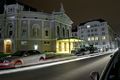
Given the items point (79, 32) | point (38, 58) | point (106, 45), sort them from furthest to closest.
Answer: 1. point (79, 32)
2. point (106, 45)
3. point (38, 58)

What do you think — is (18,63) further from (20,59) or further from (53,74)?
(53,74)

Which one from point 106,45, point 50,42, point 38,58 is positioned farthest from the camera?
point 106,45

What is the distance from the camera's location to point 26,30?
188 ft

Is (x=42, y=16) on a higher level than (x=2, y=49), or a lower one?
higher

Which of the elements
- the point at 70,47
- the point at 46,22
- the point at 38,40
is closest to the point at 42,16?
the point at 46,22

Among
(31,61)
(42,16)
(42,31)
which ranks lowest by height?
(31,61)

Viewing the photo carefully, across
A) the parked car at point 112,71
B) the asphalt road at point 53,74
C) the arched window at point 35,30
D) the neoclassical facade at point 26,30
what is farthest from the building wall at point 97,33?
the parked car at point 112,71

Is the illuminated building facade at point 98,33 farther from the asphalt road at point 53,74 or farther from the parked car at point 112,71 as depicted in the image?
the parked car at point 112,71

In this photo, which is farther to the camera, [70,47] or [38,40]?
[70,47]

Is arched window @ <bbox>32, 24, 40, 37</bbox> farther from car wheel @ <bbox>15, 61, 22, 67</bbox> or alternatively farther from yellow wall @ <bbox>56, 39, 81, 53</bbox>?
car wheel @ <bbox>15, 61, 22, 67</bbox>

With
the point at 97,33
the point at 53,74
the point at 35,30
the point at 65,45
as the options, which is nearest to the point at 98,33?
the point at 97,33

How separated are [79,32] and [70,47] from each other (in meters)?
70.6

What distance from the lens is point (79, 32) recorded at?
134 meters

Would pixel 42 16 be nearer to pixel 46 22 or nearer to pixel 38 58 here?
pixel 46 22
